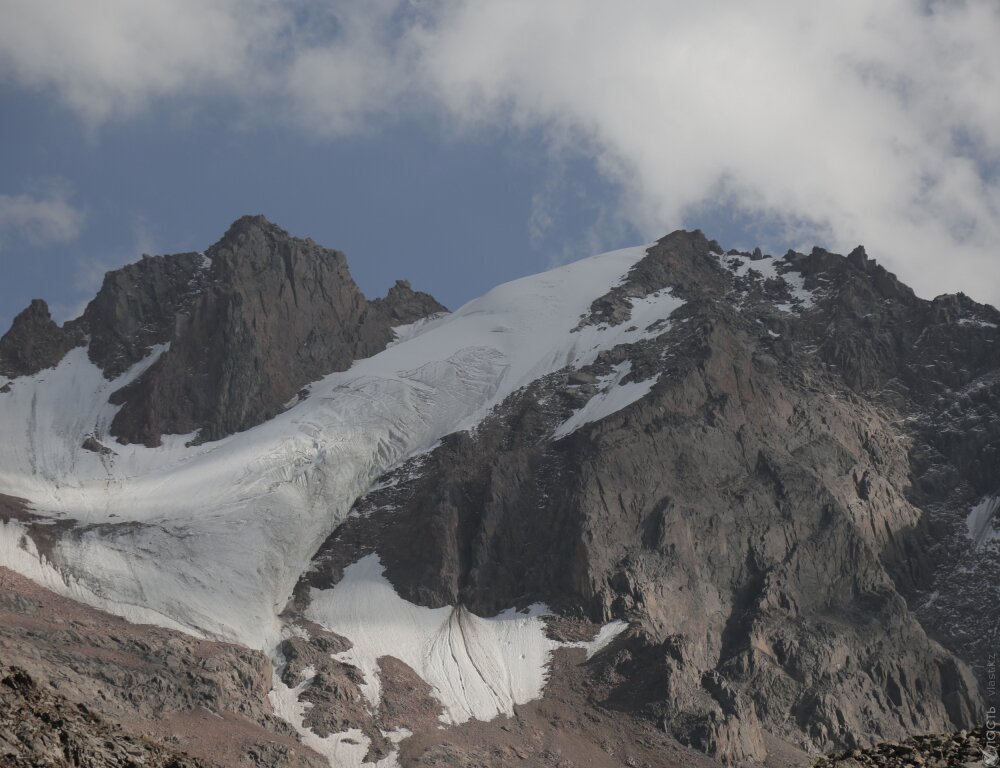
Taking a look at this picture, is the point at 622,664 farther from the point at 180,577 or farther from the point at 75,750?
the point at 75,750

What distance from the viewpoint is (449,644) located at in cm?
16912

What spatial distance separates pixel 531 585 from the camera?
17888 centimetres

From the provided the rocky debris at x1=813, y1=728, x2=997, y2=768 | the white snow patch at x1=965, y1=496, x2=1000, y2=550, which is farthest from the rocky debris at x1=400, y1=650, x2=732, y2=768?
the rocky debris at x1=813, y1=728, x2=997, y2=768

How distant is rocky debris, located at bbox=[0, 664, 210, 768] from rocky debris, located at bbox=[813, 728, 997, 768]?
20954mm

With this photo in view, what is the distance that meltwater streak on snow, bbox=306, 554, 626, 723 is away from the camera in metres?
160

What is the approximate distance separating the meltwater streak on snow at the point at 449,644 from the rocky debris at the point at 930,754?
109m

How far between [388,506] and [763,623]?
51959 mm

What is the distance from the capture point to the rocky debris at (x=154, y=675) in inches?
5399

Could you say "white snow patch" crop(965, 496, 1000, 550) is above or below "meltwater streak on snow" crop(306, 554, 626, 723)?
above

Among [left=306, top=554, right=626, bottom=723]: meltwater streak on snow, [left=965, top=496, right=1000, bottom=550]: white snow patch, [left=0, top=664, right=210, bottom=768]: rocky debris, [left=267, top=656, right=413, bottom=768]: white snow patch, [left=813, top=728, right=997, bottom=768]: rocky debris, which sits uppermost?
[left=965, top=496, right=1000, bottom=550]: white snow patch

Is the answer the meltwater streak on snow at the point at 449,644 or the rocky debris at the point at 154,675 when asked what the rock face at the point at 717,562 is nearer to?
the meltwater streak on snow at the point at 449,644

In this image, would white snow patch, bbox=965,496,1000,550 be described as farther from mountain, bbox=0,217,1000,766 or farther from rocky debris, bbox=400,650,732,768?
rocky debris, bbox=400,650,732,768

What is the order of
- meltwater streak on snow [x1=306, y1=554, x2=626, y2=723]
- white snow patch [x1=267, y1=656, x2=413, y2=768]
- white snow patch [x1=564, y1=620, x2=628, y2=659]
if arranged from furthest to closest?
white snow patch [x1=564, y1=620, x2=628, y2=659], meltwater streak on snow [x1=306, y1=554, x2=626, y2=723], white snow patch [x1=267, y1=656, x2=413, y2=768]

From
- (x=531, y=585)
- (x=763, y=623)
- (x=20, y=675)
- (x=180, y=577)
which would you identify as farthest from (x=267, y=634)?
(x=20, y=675)
